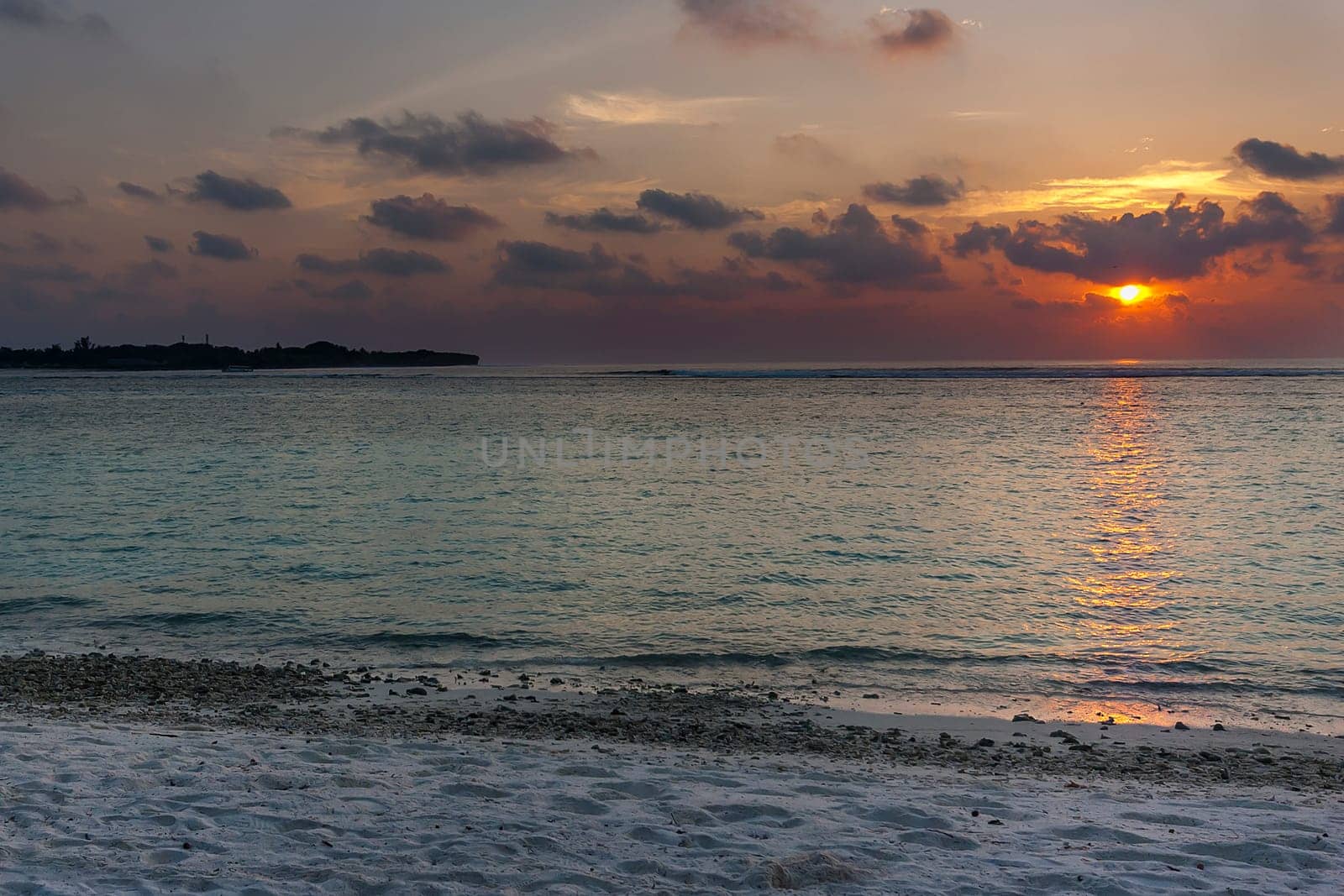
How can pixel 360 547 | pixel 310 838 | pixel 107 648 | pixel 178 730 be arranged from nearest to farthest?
pixel 310 838 < pixel 178 730 < pixel 107 648 < pixel 360 547

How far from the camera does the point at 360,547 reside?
25.1 m

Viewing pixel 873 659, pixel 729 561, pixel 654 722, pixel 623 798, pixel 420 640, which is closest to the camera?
pixel 623 798

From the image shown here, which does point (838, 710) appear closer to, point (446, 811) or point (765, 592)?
point (446, 811)

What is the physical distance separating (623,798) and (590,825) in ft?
2.20

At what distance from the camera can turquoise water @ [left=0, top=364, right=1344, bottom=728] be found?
48.8ft

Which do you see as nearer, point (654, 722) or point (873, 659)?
point (654, 722)

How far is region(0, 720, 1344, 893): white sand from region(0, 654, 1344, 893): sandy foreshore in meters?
0.03

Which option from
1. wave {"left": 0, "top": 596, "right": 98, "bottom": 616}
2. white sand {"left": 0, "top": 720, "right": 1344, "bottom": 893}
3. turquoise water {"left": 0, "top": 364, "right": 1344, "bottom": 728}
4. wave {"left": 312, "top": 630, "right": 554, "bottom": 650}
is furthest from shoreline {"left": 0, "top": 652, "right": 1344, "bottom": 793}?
wave {"left": 0, "top": 596, "right": 98, "bottom": 616}

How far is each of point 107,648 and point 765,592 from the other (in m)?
12.1

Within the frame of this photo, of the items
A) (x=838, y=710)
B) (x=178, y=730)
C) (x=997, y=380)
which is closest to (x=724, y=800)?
(x=838, y=710)

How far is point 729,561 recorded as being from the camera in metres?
23.0
